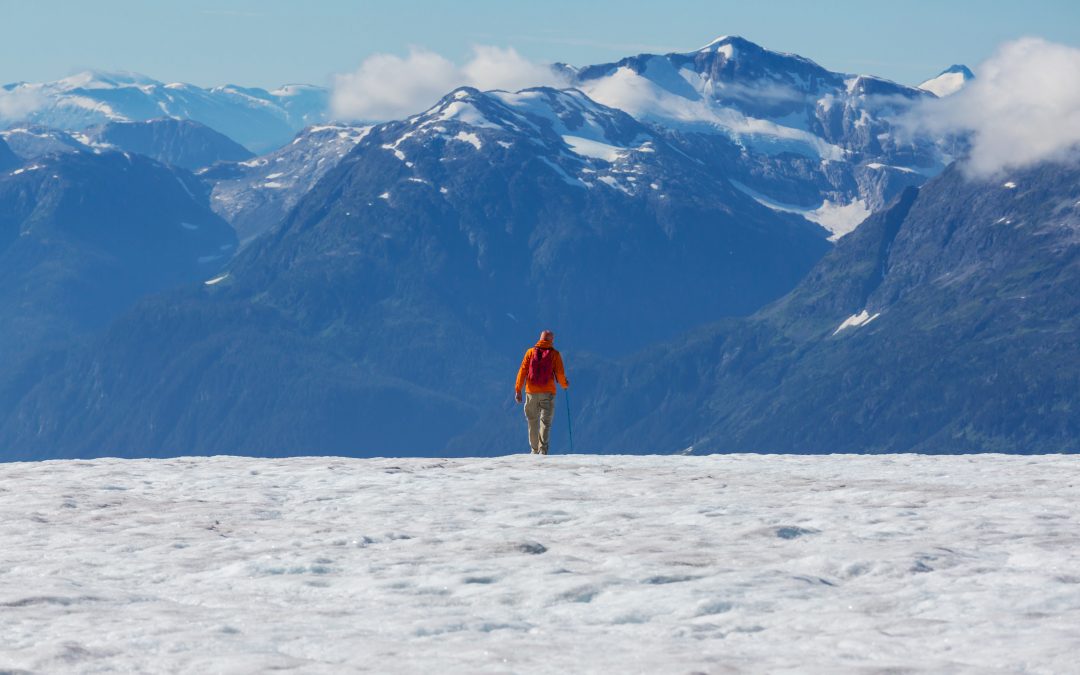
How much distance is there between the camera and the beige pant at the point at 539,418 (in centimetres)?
5234

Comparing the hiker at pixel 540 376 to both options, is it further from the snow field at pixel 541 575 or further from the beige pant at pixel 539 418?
the snow field at pixel 541 575

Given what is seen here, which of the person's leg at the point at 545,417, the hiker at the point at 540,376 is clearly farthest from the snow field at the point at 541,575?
the person's leg at the point at 545,417

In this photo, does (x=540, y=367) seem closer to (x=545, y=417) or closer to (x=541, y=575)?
(x=545, y=417)

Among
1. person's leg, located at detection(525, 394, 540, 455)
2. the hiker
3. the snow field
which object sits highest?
the hiker

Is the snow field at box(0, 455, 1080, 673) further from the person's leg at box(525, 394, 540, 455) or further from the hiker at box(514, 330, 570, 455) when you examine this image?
the person's leg at box(525, 394, 540, 455)

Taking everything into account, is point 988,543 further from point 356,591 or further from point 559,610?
point 356,591

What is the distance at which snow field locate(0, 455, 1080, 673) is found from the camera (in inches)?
882

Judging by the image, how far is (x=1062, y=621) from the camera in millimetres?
24094

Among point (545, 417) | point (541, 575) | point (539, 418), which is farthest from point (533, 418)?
point (541, 575)

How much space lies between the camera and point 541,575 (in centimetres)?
2812

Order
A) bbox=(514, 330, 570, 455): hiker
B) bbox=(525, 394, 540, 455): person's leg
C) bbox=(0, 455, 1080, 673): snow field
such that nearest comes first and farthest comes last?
bbox=(0, 455, 1080, 673): snow field < bbox=(514, 330, 570, 455): hiker < bbox=(525, 394, 540, 455): person's leg

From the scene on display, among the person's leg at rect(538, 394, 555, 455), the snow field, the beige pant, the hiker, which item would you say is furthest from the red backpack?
the snow field

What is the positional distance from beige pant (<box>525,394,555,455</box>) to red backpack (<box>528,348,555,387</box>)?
23.6 inches

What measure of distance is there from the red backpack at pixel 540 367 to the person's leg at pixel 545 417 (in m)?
0.75
